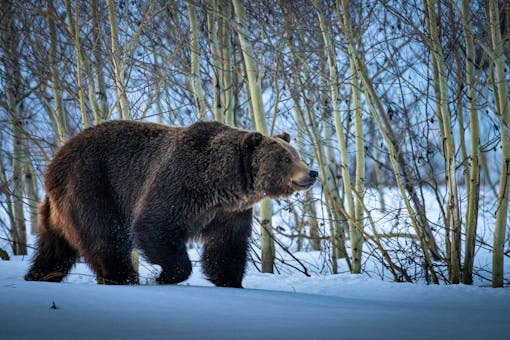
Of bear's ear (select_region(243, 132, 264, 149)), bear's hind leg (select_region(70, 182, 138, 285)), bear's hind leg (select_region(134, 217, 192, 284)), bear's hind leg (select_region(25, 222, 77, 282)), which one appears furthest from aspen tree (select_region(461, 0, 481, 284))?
bear's hind leg (select_region(25, 222, 77, 282))

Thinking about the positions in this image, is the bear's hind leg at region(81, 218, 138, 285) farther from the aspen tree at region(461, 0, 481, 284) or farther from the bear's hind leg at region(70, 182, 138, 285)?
the aspen tree at region(461, 0, 481, 284)

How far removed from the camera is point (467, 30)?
19.5 ft

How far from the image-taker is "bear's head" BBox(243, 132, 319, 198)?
18.4 ft

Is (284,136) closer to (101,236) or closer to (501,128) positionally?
(101,236)

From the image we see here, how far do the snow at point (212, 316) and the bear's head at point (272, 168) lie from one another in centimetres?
121

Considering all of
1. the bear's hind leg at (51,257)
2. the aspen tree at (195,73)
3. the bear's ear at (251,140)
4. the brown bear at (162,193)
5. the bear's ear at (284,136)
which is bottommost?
the bear's hind leg at (51,257)

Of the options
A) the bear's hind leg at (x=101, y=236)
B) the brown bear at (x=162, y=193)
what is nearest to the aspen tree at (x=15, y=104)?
the brown bear at (x=162, y=193)

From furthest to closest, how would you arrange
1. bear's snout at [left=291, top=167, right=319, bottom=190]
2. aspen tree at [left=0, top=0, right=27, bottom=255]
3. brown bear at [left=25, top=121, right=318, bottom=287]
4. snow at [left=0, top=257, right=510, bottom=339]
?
aspen tree at [left=0, top=0, right=27, bottom=255], bear's snout at [left=291, top=167, right=319, bottom=190], brown bear at [left=25, top=121, right=318, bottom=287], snow at [left=0, top=257, right=510, bottom=339]

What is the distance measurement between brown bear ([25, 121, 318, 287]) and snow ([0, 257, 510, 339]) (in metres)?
1.00

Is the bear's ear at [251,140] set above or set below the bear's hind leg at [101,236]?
above

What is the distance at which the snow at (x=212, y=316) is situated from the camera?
2.93 m

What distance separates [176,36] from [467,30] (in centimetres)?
431

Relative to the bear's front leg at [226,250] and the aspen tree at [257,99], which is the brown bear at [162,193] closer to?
the bear's front leg at [226,250]

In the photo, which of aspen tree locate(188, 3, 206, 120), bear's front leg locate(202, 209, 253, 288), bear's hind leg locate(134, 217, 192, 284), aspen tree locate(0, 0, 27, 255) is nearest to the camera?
bear's hind leg locate(134, 217, 192, 284)
